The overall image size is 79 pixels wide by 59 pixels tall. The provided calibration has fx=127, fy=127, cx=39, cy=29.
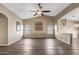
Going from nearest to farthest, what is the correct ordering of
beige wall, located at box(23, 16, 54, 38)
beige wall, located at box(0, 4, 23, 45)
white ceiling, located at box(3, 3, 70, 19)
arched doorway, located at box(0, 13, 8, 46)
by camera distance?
white ceiling, located at box(3, 3, 70, 19)
beige wall, located at box(23, 16, 54, 38)
arched doorway, located at box(0, 13, 8, 46)
beige wall, located at box(0, 4, 23, 45)

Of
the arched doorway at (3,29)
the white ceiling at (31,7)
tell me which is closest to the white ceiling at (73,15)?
the white ceiling at (31,7)

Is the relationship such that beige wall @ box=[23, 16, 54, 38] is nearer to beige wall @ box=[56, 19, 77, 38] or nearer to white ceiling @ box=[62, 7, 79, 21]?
beige wall @ box=[56, 19, 77, 38]

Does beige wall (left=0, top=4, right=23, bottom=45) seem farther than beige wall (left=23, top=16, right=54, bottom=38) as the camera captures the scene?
Yes

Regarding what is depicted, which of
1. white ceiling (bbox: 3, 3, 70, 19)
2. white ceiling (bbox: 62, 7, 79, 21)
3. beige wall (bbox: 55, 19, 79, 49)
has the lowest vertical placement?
beige wall (bbox: 55, 19, 79, 49)

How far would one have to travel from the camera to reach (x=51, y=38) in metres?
5.26

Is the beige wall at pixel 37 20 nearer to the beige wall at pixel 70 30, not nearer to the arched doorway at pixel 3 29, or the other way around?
the beige wall at pixel 70 30

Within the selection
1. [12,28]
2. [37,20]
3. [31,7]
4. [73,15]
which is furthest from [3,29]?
[73,15]

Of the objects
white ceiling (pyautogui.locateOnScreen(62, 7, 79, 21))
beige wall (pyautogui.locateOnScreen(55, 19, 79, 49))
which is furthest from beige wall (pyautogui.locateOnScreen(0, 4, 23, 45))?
white ceiling (pyautogui.locateOnScreen(62, 7, 79, 21))

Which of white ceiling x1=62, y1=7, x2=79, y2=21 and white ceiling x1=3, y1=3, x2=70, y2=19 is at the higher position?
white ceiling x1=3, y1=3, x2=70, y2=19

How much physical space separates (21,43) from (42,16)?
1.72m

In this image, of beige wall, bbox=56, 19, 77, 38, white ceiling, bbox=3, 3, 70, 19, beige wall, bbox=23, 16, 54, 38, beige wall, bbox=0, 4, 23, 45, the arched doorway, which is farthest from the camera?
beige wall, bbox=0, 4, 23, 45
